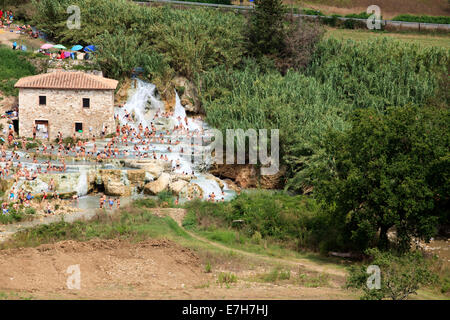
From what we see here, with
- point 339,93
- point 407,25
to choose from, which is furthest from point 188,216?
point 407,25

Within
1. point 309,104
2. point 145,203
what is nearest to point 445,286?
point 145,203

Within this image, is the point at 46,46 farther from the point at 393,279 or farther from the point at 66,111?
the point at 393,279

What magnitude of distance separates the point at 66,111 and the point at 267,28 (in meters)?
19.8

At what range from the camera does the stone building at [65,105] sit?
54.3 metres

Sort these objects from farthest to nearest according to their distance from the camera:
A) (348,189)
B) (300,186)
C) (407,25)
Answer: (407,25)
(300,186)
(348,189)

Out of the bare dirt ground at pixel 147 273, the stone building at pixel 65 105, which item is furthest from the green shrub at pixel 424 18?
the bare dirt ground at pixel 147 273

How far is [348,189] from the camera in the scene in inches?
1435

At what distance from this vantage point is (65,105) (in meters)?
54.7

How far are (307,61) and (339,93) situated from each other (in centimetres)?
590

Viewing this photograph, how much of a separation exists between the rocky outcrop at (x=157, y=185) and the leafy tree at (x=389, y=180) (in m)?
11.9

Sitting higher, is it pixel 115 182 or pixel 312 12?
pixel 312 12

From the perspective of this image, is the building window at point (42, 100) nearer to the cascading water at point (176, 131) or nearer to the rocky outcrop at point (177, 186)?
the cascading water at point (176, 131)
